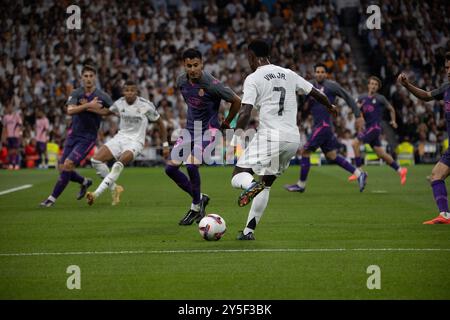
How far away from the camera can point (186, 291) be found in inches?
303

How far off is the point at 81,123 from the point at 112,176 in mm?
1881

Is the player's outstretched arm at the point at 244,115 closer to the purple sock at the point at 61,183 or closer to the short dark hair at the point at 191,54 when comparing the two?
the short dark hair at the point at 191,54

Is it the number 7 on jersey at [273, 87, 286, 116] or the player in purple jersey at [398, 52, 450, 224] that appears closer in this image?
the number 7 on jersey at [273, 87, 286, 116]

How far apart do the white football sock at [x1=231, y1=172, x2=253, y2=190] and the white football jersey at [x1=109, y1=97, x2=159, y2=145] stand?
606cm

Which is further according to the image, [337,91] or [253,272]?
[337,91]

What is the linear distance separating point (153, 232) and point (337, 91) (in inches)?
310

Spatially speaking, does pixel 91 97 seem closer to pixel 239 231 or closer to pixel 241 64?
pixel 239 231

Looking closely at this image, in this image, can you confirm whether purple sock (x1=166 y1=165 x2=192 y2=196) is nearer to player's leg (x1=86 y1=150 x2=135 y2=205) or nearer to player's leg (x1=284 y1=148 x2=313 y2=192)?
player's leg (x1=86 y1=150 x2=135 y2=205)

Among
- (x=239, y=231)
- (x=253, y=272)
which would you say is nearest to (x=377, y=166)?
(x=239, y=231)

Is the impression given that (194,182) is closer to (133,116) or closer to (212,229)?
(212,229)

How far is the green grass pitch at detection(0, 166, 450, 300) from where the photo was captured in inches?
307

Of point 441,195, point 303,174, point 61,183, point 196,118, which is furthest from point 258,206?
point 303,174

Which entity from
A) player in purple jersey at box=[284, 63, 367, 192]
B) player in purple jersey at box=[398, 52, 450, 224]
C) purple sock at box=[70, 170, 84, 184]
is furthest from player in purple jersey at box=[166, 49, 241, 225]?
player in purple jersey at box=[284, 63, 367, 192]

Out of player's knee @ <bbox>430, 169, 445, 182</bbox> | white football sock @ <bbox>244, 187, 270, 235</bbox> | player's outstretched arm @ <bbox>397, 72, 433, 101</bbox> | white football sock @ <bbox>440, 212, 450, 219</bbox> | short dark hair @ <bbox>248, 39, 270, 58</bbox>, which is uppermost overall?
short dark hair @ <bbox>248, 39, 270, 58</bbox>
